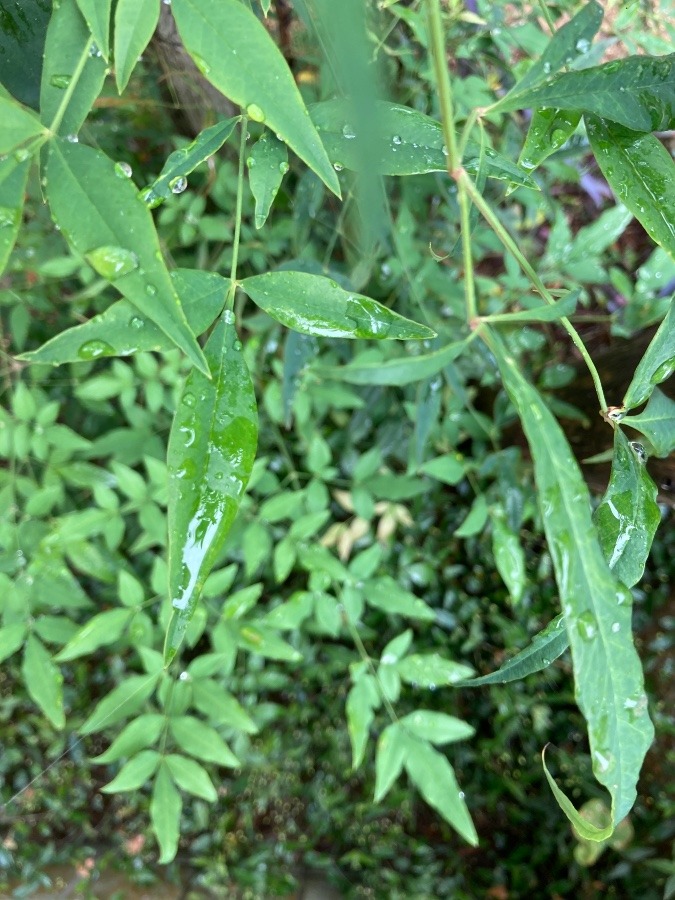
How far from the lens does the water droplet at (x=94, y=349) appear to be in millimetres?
390

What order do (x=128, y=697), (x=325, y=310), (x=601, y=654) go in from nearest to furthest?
1. (x=601, y=654)
2. (x=325, y=310)
3. (x=128, y=697)

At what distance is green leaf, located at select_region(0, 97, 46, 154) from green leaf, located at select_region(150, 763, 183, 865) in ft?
2.79

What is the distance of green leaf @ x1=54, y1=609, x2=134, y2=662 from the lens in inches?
34.9

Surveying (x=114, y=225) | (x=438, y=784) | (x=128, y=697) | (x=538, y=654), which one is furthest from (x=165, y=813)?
(x=114, y=225)

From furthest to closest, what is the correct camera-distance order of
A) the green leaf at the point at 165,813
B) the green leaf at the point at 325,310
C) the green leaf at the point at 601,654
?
the green leaf at the point at 165,813
the green leaf at the point at 325,310
the green leaf at the point at 601,654

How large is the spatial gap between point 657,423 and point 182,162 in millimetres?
358

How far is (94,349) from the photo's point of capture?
1.28 feet

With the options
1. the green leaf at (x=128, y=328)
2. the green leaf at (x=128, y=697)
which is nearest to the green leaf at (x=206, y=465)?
the green leaf at (x=128, y=328)

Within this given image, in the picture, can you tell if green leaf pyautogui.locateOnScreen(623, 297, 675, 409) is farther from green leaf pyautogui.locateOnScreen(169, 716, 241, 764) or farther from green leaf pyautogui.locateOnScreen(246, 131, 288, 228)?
green leaf pyautogui.locateOnScreen(169, 716, 241, 764)

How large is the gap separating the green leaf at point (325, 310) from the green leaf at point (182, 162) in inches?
3.1

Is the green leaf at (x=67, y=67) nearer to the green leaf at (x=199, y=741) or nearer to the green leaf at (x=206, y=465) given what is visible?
the green leaf at (x=206, y=465)

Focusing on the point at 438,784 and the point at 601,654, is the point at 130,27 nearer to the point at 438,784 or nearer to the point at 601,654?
the point at 601,654

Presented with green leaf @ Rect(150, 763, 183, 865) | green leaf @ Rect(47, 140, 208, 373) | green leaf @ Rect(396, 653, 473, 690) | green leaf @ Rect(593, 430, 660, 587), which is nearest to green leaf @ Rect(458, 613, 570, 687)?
green leaf @ Rect(593, 430, 660, 587)

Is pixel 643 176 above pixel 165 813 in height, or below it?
above
